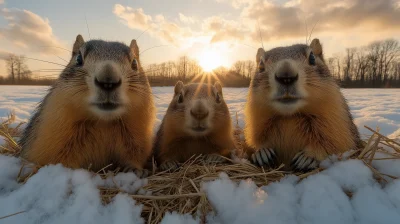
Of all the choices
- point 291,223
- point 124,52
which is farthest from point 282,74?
point 124,52

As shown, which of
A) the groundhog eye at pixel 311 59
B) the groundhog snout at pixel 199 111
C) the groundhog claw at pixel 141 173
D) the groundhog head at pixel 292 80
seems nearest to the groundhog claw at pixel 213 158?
Result: the groundhog snout at pixel 199 111

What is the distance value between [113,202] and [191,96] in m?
2.21

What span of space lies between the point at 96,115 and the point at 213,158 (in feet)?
5.23

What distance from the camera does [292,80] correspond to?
299 cm

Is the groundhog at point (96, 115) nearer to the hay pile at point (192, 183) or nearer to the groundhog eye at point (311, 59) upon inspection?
the hay pile at point (192, 183)

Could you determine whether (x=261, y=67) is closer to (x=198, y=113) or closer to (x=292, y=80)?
(x=292, y=80)

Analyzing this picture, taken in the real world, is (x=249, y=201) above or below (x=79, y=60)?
below

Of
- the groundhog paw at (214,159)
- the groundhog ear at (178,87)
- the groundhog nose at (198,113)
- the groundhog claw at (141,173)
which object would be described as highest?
the groundhog ear at (178,87)

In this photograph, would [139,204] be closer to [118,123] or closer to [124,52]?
[118,123]

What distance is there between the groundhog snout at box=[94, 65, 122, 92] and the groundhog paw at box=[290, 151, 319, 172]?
2.06 metres

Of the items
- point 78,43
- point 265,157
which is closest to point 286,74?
point 265,157

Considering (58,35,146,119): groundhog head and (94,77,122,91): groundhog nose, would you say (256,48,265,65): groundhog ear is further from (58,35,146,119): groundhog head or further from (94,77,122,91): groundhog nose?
(94,77,122,91): groundhog nose

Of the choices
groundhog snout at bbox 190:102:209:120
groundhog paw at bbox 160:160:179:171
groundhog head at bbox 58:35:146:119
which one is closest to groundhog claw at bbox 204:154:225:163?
groundhog paw at bbox 160:160:179:171

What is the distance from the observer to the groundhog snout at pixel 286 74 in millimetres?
2941
